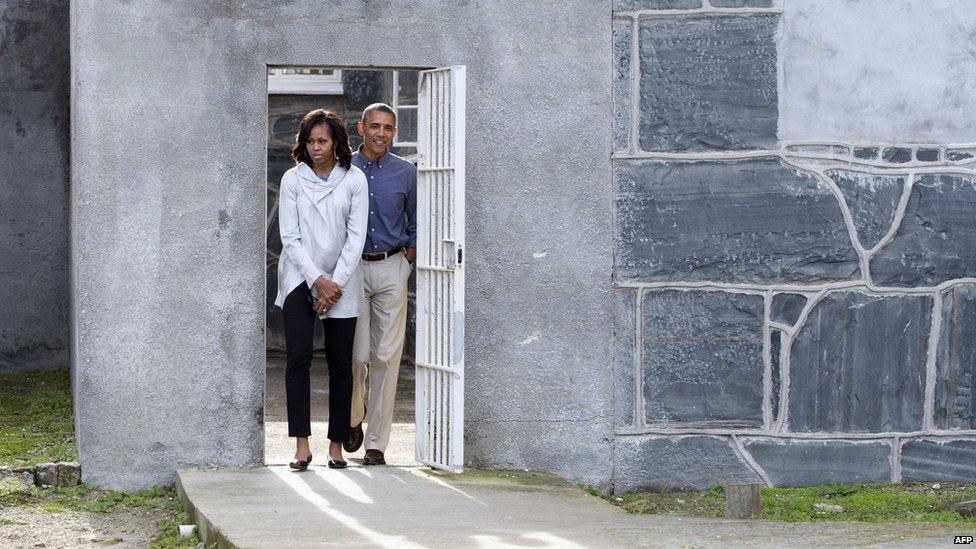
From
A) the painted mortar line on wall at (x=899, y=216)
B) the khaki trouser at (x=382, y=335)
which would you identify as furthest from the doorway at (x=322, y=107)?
the painted mortar line on wall at (x=899, y=216)

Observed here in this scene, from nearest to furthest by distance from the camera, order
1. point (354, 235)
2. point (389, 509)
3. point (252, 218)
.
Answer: point (389, 509), point (354, 235), point (252, 218)

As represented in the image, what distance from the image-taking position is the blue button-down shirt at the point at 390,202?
8.04m

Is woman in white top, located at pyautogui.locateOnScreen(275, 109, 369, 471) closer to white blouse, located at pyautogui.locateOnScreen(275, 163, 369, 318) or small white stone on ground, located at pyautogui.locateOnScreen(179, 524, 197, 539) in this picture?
white blouse, located at pyautogui.locateOnScreen(275, 163, 369, 318)

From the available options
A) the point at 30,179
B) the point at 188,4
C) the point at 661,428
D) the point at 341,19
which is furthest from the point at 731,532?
the point at 30,179

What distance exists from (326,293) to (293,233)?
0.36m

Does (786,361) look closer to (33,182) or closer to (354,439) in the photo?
(354,439)

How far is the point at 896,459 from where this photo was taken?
825 cm

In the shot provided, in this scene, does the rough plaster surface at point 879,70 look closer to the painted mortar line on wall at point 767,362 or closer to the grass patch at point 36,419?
the painted mortar line on wall at point 767,362

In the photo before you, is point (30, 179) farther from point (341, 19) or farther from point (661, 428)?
point (661, 428)

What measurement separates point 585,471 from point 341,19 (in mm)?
2689

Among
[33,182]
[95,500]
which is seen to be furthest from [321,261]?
[33,182]

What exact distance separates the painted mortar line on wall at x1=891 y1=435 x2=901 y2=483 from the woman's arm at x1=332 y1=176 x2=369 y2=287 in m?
3.05

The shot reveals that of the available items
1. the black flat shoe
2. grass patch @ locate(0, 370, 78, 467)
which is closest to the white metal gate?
the black flat shoe

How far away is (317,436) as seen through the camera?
9.38 meters
